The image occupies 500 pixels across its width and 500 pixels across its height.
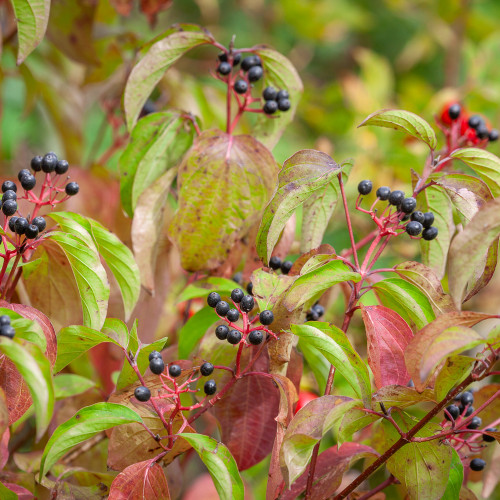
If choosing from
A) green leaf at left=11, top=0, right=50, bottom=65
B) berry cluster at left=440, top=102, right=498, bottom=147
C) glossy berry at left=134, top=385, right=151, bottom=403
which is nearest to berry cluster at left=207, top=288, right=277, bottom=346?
glossy berry at left=134, top=385, right=151, bottom=403

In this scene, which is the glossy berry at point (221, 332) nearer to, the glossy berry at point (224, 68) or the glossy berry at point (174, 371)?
the glossy berry at point (174, 371)

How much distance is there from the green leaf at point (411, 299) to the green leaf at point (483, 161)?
19 cm

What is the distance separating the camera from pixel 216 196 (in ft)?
3.09

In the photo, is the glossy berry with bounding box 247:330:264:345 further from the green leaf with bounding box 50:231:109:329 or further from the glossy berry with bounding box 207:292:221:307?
the green leaf with bounding box 50:231:109:329

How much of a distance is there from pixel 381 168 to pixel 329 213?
3.98 ft

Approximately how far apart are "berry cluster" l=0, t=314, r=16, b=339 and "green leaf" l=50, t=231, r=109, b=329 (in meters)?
0.15

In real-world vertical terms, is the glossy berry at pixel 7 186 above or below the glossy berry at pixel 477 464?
above

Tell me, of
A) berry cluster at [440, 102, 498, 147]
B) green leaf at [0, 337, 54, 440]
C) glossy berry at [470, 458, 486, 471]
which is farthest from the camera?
berry cluster at [440, 102, 498, 147]

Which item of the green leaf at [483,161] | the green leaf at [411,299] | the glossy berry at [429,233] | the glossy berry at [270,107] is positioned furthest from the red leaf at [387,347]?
the glossy berry at [270,107]

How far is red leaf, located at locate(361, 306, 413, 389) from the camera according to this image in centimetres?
75

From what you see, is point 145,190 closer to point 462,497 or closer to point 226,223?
point 226,223

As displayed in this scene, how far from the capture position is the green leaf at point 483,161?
0.81m

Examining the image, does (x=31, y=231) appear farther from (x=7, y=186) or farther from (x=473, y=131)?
(x=473, y=131)

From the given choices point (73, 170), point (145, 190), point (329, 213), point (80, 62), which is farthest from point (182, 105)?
point (329, 213)
